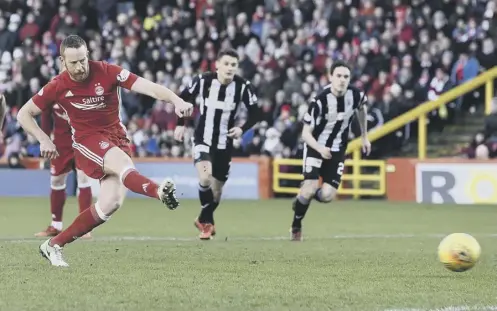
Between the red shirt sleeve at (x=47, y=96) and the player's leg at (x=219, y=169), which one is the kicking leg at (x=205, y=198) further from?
the red shirt sleeve at (x=47, y=96)

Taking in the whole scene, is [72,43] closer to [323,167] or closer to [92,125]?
[92,125]

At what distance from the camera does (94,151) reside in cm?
990

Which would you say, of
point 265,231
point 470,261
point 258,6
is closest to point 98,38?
point 258,6

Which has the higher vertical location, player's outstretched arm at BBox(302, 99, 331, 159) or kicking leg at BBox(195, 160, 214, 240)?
player's outstretched arm at BBox(302, 99, 331, 159)

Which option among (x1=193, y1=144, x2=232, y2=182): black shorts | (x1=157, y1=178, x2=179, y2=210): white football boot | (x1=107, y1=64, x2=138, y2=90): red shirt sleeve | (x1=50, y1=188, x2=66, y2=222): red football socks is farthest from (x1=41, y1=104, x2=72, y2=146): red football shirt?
(x1=157, y1=178, x2=179, y2=210): white football boot

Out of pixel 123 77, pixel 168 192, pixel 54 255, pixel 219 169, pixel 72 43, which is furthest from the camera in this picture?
pixel 219 169

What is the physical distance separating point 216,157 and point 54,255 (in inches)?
165

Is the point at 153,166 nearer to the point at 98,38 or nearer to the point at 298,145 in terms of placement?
the point at 298,145

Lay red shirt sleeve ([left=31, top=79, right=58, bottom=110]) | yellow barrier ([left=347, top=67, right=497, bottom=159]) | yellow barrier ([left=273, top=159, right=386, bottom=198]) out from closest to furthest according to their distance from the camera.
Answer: red shirt sleeve ([left=31, top=79, right=58, bottom=110])
yellow barrier ([left=347, top=67, right=497, bottom=159])
yellow barrier ([left=273, top=159, right=386, bottom=198])

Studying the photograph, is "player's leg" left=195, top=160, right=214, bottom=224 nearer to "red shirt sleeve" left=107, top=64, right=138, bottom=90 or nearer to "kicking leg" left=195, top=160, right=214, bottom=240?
"kicking leg" left=195, top=160, right=214, bottom=240

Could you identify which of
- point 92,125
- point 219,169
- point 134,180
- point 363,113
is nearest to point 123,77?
point 92,125

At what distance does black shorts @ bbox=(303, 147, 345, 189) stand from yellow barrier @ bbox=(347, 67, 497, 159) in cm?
890

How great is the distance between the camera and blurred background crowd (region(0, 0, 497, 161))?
886 inches

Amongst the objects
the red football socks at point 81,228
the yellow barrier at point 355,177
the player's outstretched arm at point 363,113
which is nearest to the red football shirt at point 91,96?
the red football socks at point 81,228
